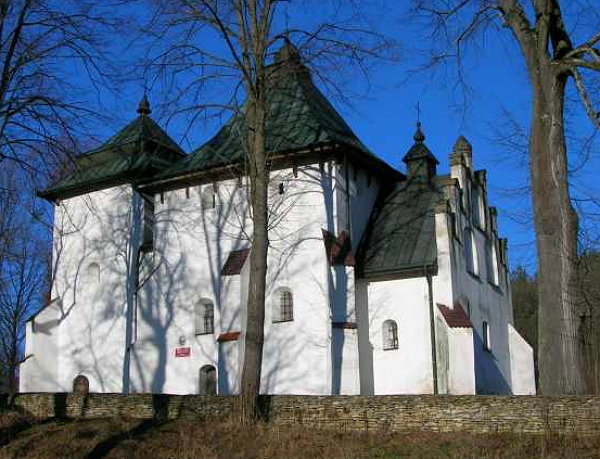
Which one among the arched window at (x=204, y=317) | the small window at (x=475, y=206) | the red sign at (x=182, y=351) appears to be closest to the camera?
the red sign at (x=182, y=351)

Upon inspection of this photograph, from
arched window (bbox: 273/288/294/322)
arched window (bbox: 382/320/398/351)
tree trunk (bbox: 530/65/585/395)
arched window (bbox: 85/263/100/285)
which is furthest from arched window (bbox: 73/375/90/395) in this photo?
tree trunk (bbox: 530/65/585/395)

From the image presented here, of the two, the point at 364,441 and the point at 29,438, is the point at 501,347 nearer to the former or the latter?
the point at 364,441

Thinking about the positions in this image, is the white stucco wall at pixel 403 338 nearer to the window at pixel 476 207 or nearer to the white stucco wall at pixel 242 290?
the white stucco wall at pixel 242 290

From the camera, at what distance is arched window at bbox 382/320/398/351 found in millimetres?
23188

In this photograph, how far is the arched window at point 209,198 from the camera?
82.6ft

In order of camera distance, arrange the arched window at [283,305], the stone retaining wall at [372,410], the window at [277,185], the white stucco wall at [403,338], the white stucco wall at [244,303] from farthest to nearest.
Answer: the window at [277,185], the arched window at [283,305], the white stucco wall at [403,338], the white stucco wall at [244,303], the stone retaining wall at [372,410]

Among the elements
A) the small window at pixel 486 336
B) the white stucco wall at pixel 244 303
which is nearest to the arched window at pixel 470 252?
the white stucco wall at pixel 244 303

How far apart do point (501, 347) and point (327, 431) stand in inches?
553

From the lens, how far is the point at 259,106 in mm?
17094

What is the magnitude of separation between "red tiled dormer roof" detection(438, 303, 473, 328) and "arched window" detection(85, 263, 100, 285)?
40.6ft

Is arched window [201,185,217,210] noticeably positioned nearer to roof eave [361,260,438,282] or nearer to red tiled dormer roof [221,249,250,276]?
red tiled dormer roof [221,249,250,276]

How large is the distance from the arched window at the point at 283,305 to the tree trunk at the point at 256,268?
265 inches

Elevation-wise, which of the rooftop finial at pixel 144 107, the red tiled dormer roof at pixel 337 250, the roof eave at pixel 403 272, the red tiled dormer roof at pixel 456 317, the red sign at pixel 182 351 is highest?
the rooftop finial at pixel 144 107

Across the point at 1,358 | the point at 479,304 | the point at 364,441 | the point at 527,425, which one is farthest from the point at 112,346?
the point at 1,358
